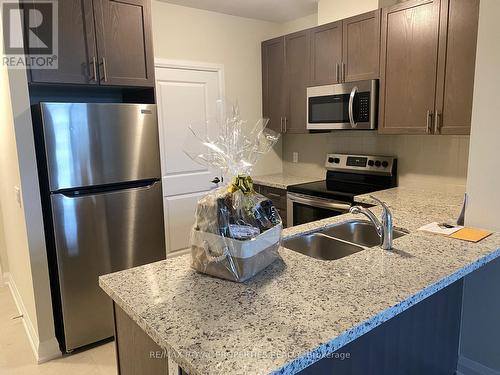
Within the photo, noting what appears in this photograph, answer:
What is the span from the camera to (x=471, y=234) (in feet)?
5.42

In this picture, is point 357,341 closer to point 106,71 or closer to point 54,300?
point 54,300

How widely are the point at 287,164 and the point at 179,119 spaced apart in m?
1.42

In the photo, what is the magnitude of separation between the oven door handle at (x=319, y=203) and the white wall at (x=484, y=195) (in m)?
1.06

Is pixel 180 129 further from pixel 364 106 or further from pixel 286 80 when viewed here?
pixel 364 106

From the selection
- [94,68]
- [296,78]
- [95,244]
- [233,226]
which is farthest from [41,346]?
Answer: [296,78]

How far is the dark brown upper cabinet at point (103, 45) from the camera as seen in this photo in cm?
222

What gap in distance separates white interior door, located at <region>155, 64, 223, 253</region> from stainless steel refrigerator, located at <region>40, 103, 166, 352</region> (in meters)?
0.78

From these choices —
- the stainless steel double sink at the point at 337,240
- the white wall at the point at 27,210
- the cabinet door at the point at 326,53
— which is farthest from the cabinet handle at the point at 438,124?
the white wall at the point at 27,210

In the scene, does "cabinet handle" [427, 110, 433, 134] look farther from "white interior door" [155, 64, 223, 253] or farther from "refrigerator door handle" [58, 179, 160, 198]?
"refrigerator door handle" [58, 179, 160, 198]

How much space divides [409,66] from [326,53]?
80cm

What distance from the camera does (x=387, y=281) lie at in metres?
1.20

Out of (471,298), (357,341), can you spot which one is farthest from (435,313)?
(357,341)

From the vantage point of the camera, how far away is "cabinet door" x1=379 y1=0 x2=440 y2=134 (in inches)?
98.1

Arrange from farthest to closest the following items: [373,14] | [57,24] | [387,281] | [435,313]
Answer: [373,14]
[57,24]
[435,313]
[387,281]
